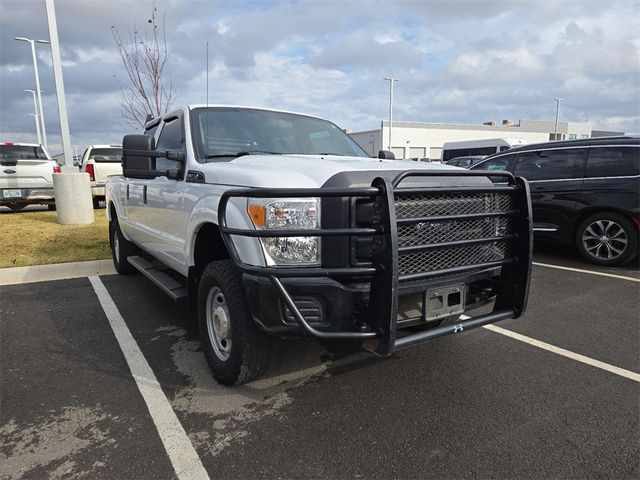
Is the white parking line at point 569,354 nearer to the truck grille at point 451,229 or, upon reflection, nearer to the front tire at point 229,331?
the truck grille at point 451,229

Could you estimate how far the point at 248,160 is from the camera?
3252 mm

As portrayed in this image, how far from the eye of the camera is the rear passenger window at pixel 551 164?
22.5ft

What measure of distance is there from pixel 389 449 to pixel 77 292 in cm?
445

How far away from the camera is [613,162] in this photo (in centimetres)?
645

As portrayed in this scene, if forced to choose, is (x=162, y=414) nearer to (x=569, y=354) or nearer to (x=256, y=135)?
(x=256, y=135)

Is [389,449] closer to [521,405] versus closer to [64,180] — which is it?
[521,405]

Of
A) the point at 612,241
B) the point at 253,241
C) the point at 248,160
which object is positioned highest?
the point at 248,160

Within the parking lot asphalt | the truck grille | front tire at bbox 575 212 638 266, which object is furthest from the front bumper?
front tire at bbox 575 212 638 266

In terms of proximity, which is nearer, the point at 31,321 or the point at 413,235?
the point at 413,235

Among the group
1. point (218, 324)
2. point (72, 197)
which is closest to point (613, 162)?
point (218, 324)

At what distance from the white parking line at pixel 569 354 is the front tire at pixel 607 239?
3473mm

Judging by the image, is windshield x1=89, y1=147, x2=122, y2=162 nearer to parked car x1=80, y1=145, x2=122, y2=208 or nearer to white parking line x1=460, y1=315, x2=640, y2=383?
parked car x1=80, y1=145, x2=122, y2=208

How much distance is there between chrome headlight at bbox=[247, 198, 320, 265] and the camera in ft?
8.07

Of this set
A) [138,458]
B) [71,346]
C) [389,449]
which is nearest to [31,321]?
[71,346]
